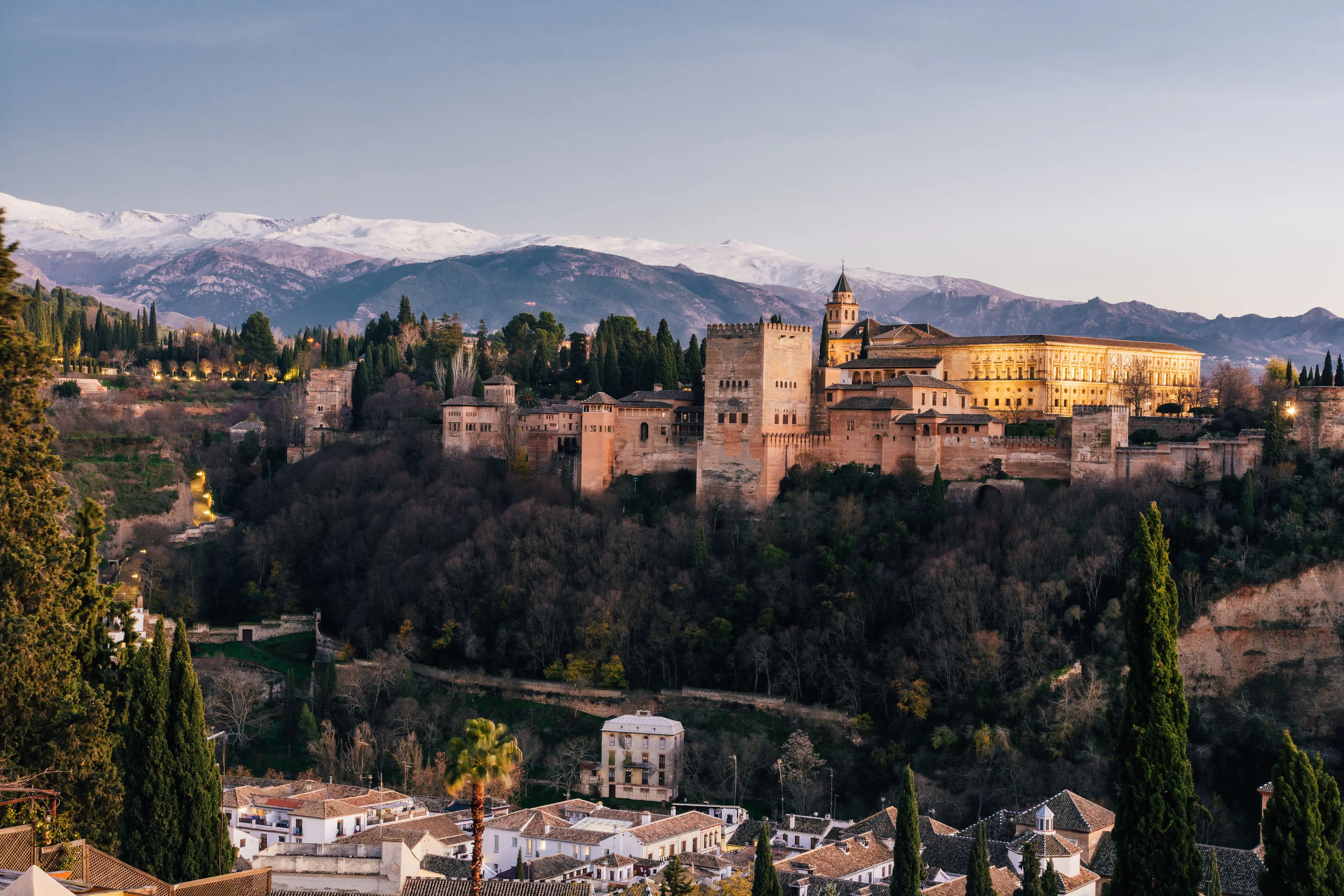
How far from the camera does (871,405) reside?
53.6m

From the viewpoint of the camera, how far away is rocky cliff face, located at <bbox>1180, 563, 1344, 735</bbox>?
44.5m

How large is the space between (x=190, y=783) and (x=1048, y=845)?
21.1 m

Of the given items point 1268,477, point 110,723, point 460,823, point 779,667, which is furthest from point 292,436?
point 110,723

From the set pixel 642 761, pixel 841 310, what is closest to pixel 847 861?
pixel 642 761

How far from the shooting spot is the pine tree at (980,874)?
1138 inches

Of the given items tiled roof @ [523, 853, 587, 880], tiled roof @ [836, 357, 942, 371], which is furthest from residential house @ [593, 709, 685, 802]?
tiled roof @ [836, 357, 942, 371]

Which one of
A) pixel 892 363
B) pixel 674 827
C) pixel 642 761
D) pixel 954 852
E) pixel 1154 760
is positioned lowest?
pixel 642 761

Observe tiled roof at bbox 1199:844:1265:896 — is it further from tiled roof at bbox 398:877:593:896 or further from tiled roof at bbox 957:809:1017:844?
tiled roof at bbox 398:877:593:896

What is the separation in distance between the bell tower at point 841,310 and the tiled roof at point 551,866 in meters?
37.9

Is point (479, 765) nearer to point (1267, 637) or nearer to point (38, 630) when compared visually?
point (38, 630)

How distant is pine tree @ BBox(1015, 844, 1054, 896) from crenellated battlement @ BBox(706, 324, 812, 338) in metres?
26.4

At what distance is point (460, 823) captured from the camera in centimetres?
3894

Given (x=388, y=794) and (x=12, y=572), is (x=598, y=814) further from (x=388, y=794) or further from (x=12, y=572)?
(x=12, y=572)

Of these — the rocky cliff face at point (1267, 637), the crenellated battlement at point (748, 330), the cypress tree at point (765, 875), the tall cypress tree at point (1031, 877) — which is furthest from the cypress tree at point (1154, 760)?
the crenellated battlement at point (748, 330)
